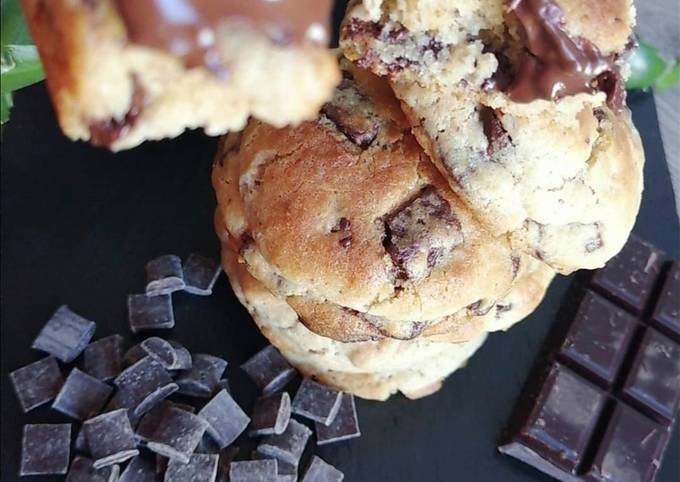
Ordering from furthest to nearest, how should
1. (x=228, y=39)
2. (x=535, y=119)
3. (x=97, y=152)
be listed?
(x=97, y=152)
(x=535, y=119)
(x=228, y=39)

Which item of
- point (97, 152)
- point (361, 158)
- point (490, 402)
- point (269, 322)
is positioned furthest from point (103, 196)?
point (490, 402)

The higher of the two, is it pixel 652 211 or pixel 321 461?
pixel 652 211

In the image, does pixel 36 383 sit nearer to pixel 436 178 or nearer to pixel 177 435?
pixel 177 435

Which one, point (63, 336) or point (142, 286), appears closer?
point (63, 336)

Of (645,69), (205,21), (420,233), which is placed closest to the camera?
(205,21)

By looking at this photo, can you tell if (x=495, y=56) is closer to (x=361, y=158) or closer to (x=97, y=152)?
(x=361, y=158)

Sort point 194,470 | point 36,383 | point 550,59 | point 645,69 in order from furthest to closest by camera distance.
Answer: point 645,69, point 36,383, point 194,470, point 550,59

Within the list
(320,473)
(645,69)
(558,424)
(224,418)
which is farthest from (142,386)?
(645,69)
